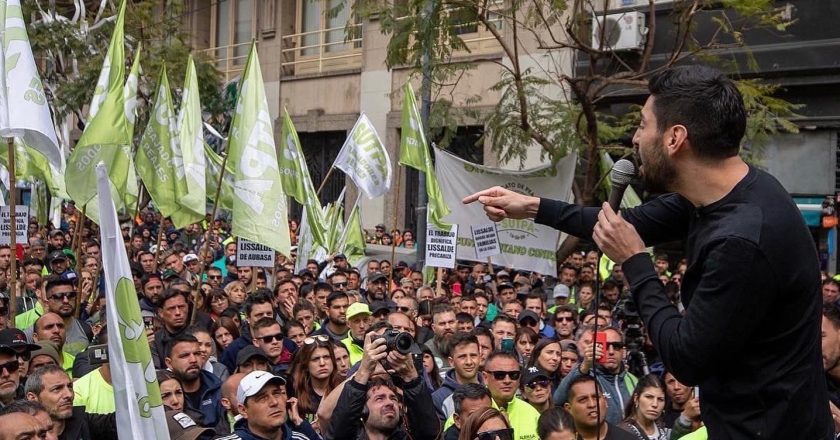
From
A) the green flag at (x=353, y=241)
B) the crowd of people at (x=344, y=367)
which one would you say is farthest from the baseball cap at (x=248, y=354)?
the green flag at (x=353, y=241)

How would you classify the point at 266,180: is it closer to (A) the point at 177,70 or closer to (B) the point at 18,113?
(B) the point at 18,113

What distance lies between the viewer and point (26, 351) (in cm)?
649

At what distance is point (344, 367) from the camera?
293 inches

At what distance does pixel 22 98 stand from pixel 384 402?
170 inches

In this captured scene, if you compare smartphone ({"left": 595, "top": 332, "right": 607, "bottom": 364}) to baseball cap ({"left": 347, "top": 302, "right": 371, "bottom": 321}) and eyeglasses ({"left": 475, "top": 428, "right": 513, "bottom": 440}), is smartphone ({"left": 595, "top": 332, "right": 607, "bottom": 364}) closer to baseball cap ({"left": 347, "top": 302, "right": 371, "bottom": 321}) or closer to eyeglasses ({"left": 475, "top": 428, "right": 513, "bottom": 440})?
eyeglasses ({"left": 475, "top": 428, "right": 513, "bottom": 440})

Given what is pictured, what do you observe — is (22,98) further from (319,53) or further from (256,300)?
(319,53)

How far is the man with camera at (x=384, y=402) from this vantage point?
17.3 ft

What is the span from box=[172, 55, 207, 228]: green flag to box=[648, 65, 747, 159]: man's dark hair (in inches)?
365

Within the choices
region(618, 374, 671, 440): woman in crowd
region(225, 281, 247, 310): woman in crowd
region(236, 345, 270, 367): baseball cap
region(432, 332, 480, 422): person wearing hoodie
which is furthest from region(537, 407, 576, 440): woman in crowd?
region(225, 281, 247, 310): woman in crowd

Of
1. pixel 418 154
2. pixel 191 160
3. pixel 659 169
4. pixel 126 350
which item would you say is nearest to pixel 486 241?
pixel 418 154

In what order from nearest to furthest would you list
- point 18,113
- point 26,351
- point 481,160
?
point 26,351 → point 18,113 → point 481,160

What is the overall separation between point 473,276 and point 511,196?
38.2ft

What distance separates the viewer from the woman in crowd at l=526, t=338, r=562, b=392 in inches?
301

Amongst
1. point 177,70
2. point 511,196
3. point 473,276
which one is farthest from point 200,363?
point 177,70
